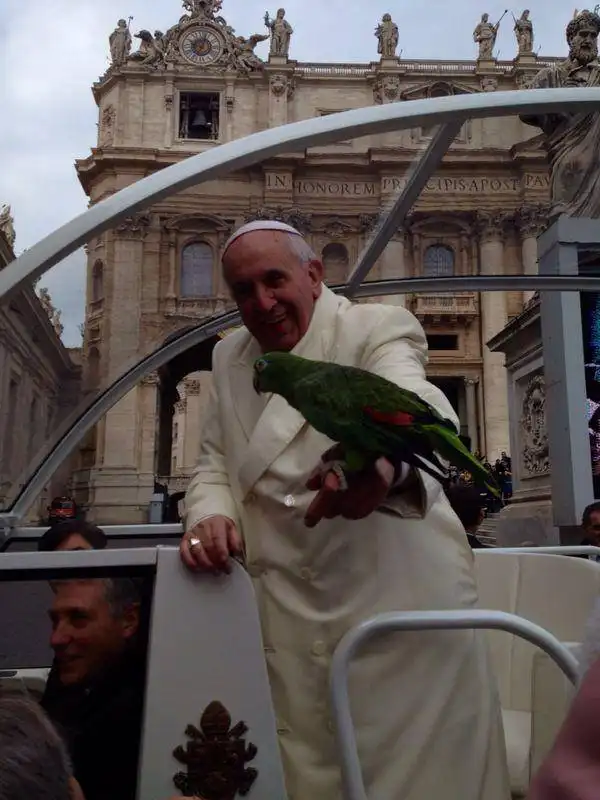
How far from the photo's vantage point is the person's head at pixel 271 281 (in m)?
1.52

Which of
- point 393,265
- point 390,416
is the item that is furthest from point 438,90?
point 390,416

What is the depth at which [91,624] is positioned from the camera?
4.48ft

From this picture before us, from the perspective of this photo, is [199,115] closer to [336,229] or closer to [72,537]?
[336,229]

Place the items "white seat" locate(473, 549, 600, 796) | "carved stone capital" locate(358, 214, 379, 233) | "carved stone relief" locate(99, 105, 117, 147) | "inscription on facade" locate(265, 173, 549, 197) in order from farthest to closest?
"carved stone relief" locate(99, 105, 117, 147)
"carved stone capital" locate(358, 214, 379, 233)
"inscription on facade" locate(265, 173, 549, 197)
"white seat" locate(473, 549, 600, 796)

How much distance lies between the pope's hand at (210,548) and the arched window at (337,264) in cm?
216

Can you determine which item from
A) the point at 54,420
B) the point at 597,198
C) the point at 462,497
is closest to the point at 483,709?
the point at 54,420

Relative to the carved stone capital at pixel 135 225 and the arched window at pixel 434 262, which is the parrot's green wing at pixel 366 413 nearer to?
the carved stone capital at pixel 135 225

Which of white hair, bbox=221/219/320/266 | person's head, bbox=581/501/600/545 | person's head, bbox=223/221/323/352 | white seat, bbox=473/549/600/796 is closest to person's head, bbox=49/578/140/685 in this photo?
person's head, bbox=223/221/323/352

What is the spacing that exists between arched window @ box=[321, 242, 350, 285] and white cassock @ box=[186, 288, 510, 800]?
193 centimetres

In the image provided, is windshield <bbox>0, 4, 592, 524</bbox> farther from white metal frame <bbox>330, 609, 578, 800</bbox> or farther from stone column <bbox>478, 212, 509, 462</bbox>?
stone column <bbox>478, 212, 509, 462</bbox>

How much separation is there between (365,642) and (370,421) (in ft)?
1.56

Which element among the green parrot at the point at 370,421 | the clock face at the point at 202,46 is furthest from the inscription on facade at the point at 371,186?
the clock face at the point at 202,46

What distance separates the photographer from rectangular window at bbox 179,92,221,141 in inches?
1284

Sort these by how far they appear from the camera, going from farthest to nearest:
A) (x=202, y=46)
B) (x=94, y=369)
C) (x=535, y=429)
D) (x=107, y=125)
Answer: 1. (x=202, y=46)
2. (x=107, y=125)
3. (x=535, y=429)
4. (x=94, y=369)
